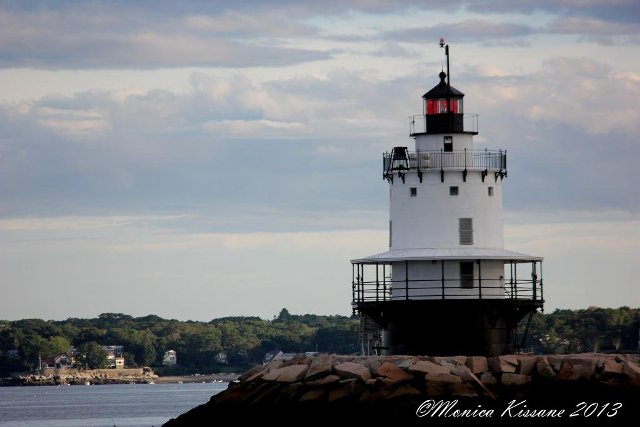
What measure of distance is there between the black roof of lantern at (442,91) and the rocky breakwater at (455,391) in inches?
343

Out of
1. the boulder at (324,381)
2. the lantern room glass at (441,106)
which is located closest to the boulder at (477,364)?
the boulder at (324,381)

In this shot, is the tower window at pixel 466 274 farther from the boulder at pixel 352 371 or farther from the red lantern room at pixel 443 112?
the boulder at pixel 352 371

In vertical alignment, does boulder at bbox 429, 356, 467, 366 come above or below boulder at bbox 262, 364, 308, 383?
above

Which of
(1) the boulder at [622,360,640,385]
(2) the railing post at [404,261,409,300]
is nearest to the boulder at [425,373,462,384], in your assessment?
(1) the boulder at [622,360,640,385]

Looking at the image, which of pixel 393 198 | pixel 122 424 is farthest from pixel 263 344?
pixel 393 198

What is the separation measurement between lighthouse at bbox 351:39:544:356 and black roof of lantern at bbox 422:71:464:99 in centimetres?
4

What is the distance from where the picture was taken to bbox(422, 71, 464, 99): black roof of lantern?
48469 millimetres

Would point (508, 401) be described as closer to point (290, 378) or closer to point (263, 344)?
point (290, 378)

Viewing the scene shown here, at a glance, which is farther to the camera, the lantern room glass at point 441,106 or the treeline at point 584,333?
the treeline at point 584,333

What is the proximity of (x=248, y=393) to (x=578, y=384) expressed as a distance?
832 centimetres

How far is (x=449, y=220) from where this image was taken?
47562mm

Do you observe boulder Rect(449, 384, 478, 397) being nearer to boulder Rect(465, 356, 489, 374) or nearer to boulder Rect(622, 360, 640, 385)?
boulder Rect(465, 356, 489, 374)

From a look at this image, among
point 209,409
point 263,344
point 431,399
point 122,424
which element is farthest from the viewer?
point 263,344

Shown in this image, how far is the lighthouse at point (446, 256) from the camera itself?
154 feet
